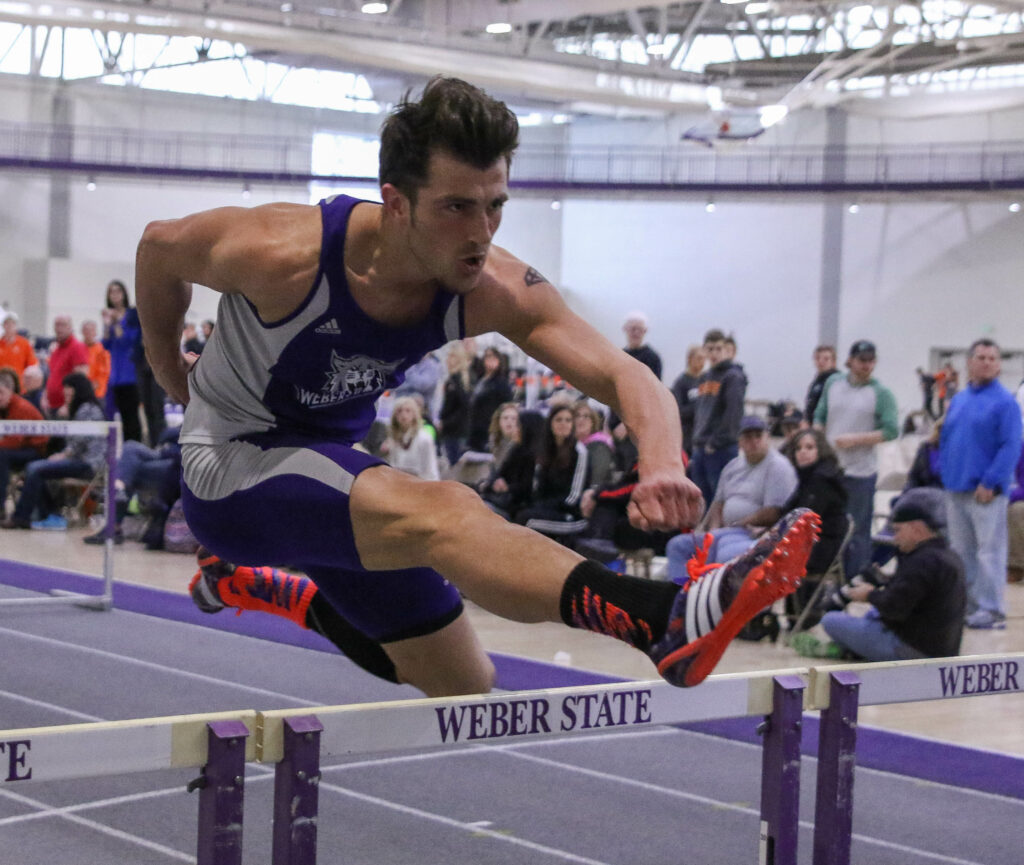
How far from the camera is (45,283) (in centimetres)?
2498

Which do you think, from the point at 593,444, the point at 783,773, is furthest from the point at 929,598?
the point at 783,773

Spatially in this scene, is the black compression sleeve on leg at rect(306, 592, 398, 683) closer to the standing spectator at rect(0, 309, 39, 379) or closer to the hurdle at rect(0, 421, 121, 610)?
the hurdle at rect(0, 421, 121, 610)

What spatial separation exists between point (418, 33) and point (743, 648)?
14.2m

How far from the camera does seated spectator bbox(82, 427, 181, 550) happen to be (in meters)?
9.81

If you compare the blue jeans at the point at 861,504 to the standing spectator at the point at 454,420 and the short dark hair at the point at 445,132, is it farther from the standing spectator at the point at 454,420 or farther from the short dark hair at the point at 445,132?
the short dark hair at the point at 445,132

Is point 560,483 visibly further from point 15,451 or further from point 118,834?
point 15,451

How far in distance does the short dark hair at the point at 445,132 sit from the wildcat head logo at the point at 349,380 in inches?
14.1

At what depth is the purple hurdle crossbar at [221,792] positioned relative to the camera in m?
2.13

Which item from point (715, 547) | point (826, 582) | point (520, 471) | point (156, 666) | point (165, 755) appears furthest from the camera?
point (520, 471)

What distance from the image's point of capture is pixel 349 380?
272 cm

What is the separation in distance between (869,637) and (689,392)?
3537 mm

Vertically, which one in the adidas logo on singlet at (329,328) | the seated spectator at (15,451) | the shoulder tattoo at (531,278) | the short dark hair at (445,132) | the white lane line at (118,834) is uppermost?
the short dark hair at (445,132)

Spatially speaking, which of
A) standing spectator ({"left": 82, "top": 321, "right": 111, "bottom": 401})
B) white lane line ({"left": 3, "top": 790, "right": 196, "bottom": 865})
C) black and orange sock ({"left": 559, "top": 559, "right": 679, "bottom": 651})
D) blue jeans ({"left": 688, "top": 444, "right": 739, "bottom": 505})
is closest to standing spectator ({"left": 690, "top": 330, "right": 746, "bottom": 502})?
blue jeans ({"left": 688, "top": 444, "right": 739, "bottom": 505})

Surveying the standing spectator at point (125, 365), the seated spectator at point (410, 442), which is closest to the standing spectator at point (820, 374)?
the seated spectator at point (410, 442)
